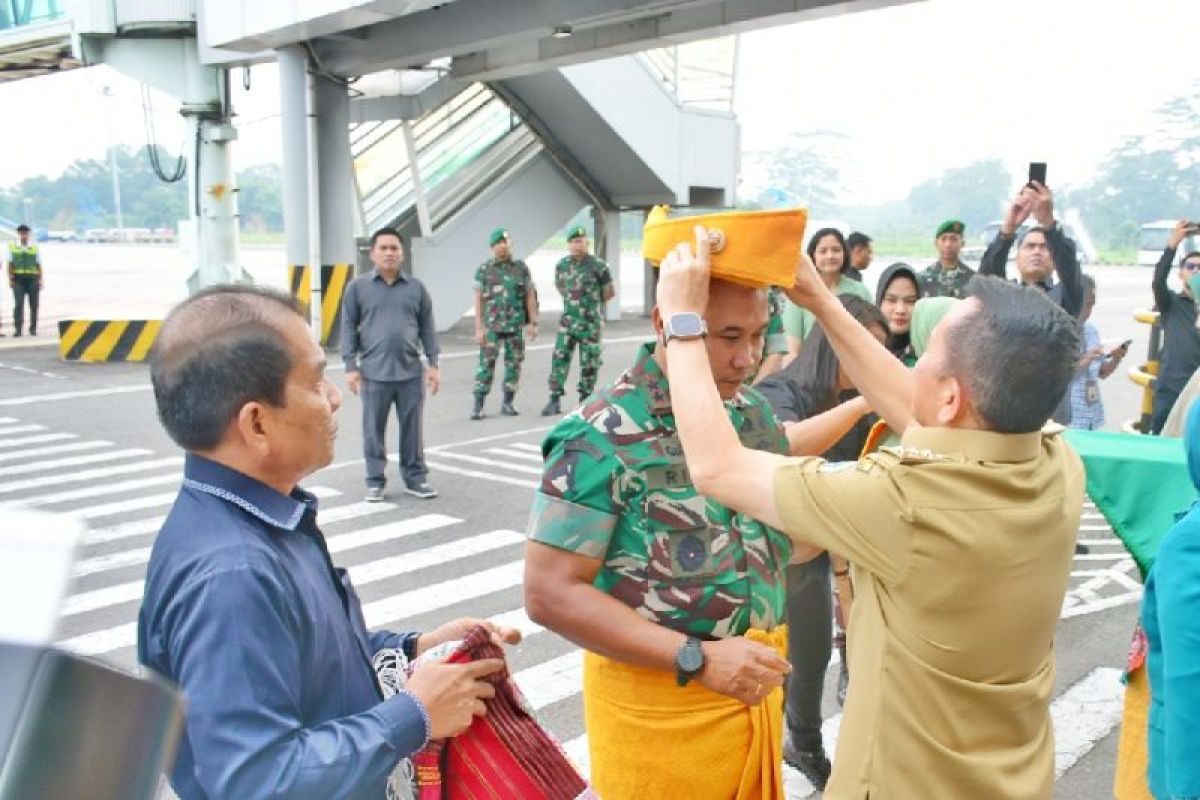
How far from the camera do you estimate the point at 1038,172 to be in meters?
4.75

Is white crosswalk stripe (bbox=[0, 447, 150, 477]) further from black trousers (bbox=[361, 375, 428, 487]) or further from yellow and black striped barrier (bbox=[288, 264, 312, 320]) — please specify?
yellow and black striped barrier (bbox=[288, 264, 312, 320])

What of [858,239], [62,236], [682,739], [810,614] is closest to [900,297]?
Result: [810,614]

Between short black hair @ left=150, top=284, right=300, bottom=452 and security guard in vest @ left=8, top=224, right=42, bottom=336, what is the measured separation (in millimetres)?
17138

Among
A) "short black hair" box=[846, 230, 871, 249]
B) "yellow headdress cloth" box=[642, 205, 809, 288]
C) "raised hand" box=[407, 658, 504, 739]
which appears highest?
"yellow headdress cloth" box=[642, 205, 809, 288]

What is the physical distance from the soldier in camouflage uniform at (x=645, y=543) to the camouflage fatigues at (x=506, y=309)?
8624 millimetres

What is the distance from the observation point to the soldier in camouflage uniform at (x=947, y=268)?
746 centimetres

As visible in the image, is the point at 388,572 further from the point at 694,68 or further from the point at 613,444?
the point at 694,68

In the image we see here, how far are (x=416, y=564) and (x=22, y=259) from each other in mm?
13576

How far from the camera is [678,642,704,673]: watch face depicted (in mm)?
1964

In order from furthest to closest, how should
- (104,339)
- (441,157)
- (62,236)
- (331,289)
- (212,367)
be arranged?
(62,236), (441,157), (331,289), (104,339), (212,367)

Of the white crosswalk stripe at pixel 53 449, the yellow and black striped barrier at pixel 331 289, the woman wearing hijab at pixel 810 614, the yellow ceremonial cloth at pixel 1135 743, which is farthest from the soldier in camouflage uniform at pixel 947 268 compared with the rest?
the yellow and black striped barrier at pixel 331 289

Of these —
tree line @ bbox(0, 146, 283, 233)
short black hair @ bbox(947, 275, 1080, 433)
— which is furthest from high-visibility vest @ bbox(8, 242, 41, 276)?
tree line @ bbox(0, 146, 283, 233)

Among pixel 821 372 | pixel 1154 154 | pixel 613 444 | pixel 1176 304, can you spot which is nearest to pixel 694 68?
pixel 1176 304

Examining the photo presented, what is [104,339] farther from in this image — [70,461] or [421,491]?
[421,491]
